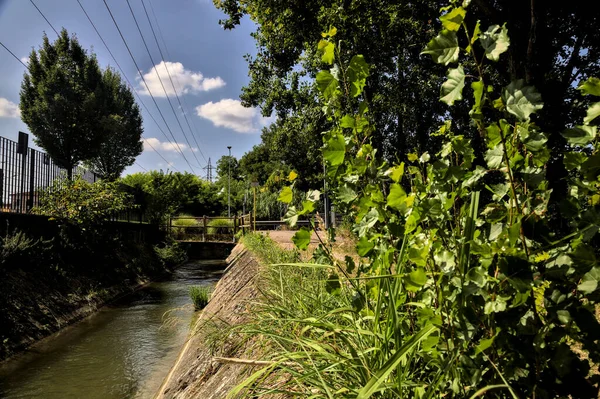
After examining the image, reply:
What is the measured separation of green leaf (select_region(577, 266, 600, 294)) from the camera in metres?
0.80

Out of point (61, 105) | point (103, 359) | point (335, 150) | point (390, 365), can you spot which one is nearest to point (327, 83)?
point (335, 150)

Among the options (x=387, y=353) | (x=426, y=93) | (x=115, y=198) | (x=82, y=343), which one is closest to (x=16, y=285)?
(x=82, y=343)

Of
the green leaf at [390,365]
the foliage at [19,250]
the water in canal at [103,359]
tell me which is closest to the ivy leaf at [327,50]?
the green leaf at [390,365]

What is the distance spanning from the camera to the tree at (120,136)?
25.2 metres

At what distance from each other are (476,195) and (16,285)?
26.9ft

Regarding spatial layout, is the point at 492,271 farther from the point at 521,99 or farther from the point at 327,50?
the point at 327,50

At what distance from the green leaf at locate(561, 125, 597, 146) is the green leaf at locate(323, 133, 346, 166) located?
1.97ft

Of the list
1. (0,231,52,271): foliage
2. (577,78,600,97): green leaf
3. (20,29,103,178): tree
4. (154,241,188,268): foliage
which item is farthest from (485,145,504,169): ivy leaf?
(20,29,103,178): tree

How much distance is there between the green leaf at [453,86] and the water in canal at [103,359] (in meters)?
3.15

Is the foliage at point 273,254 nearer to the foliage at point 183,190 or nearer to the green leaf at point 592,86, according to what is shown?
the green leaf at point 592,86

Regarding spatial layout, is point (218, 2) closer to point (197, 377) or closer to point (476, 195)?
point (197, 377)

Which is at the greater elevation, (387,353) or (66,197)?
(66,197)

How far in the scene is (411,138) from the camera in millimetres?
13336

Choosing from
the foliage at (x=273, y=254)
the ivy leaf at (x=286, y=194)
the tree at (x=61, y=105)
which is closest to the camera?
the ivy leaf at (x=286, y=194)
